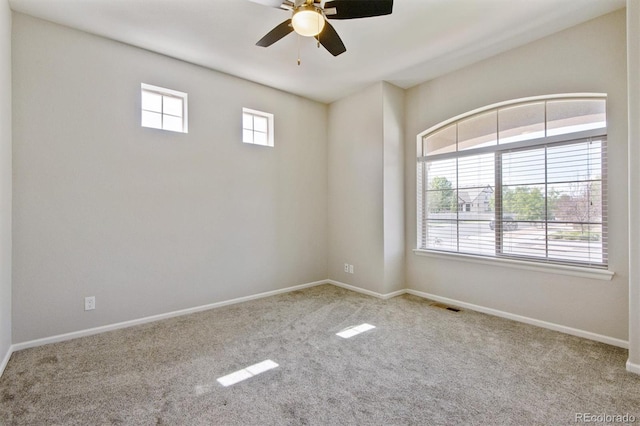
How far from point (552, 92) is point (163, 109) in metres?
4.13

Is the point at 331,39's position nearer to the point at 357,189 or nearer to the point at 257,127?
the point at 257,127

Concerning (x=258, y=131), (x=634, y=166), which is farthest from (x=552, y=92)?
(x=258, y=131)

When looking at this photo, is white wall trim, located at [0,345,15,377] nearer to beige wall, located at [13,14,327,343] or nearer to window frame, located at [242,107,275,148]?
beige wall, located at [13,14,327,343]

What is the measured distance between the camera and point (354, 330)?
316 centimetres

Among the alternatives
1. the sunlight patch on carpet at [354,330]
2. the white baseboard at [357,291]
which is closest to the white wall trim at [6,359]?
the white baseboard at [357,291]

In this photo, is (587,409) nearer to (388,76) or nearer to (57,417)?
(57,417)

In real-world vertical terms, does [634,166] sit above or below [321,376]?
above

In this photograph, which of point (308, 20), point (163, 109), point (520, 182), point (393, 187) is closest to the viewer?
point (308, 20)

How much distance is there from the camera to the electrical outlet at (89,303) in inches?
119

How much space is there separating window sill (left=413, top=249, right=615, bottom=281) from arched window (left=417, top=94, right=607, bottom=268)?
9 cm

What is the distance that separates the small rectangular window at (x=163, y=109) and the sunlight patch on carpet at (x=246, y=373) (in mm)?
2680

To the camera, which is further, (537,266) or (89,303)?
(537,266)

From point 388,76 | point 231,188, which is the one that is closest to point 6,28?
point 231,188

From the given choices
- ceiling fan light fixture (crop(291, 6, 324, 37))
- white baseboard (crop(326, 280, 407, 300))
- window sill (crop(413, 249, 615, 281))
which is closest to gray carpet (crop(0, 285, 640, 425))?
window sill (crop(413, 249, 615, 281))
